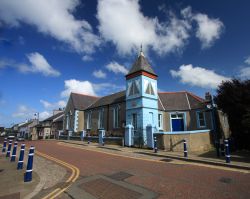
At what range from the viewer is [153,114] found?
21.3 metres

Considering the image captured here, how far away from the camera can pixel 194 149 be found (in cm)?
1448

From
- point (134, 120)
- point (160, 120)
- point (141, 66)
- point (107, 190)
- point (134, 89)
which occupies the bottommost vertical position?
point (107, 190)

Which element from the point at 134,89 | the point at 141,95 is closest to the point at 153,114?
the point at 141,95

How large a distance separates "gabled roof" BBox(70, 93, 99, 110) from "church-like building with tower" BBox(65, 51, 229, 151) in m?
7.57

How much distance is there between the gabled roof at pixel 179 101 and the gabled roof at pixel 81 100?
15.8 meters

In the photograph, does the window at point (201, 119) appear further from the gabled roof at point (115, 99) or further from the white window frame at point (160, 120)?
the gabled roof at point (115, 99)

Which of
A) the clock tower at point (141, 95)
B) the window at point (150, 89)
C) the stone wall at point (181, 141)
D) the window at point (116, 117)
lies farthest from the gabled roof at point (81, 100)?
the stone wall at point (181, 141)

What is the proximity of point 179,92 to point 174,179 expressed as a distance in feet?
74.7

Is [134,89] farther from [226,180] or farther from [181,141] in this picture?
[226,180]

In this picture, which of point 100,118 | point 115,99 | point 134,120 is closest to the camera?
point 134,120

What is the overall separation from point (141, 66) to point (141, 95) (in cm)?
377

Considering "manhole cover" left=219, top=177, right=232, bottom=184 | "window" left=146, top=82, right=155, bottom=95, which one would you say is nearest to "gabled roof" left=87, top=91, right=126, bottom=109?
"window" left=146, top=82, right=155, bottom=95

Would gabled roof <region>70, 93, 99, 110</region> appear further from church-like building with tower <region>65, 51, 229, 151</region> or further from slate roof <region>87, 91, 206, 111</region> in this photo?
slate roof <region>87, 91, 206, 111</region>

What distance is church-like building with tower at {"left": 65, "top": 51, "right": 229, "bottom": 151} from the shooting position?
1557 cm
